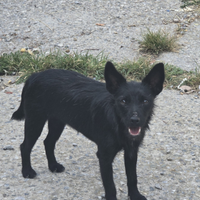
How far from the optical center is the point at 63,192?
3.76m

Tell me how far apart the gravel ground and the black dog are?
29 cm

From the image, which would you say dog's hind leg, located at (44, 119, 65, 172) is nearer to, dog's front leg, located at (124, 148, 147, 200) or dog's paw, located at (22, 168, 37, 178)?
dog's paw, located at (22, 168, 37, 178)

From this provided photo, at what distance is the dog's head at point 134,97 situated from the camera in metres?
3.19

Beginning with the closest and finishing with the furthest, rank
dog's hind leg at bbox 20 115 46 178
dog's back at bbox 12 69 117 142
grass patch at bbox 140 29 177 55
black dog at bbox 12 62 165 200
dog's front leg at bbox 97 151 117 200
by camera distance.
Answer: black dog at bbox 12 62 165 200 < dog's front leg at bbox 97 151 117 200 < dog's back at bbox 12 69 117 142 < dog's hind leg at bbox 20 115 46 178 < grass patch at bbox 140 29 177 55

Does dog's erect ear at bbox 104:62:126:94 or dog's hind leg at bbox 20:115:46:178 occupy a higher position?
dog's erect ear at bbox 104:62:126:94

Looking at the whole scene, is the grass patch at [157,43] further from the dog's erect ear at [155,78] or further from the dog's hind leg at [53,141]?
the dog's erect ear at [155,78]

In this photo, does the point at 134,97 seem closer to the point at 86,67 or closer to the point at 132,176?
the point at 132,176

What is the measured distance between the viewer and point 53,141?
4.09 m

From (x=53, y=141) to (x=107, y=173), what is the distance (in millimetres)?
896

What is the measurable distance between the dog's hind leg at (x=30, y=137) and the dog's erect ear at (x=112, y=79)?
92 centimetres

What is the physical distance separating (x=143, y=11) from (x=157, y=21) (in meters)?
0.57

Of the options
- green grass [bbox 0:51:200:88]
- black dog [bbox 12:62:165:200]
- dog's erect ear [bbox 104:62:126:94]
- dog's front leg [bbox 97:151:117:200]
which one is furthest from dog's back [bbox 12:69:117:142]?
green grass [bbox 0:51:200:88]

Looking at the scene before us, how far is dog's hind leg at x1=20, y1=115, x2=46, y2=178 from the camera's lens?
12.7ft

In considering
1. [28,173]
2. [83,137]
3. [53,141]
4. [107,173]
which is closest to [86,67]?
[83,137]
